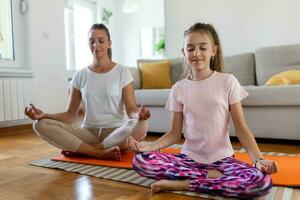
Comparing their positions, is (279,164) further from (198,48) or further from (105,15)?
(105,15)

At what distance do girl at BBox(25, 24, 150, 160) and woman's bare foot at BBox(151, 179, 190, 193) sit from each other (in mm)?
488

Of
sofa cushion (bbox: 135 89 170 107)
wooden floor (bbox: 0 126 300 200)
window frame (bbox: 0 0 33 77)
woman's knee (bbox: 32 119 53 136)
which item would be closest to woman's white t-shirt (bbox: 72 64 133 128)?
woman's knee (bbox: 32 119 53 136)

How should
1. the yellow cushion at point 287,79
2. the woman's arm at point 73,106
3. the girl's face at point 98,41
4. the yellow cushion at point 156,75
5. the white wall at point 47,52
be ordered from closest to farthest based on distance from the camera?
the girl's face at point 98,41 → the woman's arm at point 73,106 → the yellow cushion at point 287,79 → the yellow cushion at point 156,75 → the white wall at point 47,52

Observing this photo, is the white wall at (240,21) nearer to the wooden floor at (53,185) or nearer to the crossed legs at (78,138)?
the wooden floor at (53,185)

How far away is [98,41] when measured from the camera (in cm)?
174

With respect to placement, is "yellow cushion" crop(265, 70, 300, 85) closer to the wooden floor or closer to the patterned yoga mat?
the wooden floor

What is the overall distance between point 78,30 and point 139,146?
4479mm

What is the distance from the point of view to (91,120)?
1.82 metres

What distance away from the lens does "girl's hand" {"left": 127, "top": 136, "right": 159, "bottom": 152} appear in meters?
1.16

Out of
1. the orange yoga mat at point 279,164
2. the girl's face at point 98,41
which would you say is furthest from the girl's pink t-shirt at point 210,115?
the girl's face at point 98,41

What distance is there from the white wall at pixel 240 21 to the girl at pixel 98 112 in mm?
2043

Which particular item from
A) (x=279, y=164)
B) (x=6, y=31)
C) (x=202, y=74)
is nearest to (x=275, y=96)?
(x=279, y=164)

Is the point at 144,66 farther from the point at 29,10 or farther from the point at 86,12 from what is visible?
the point at 86,12

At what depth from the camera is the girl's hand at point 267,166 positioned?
957 millimetres
